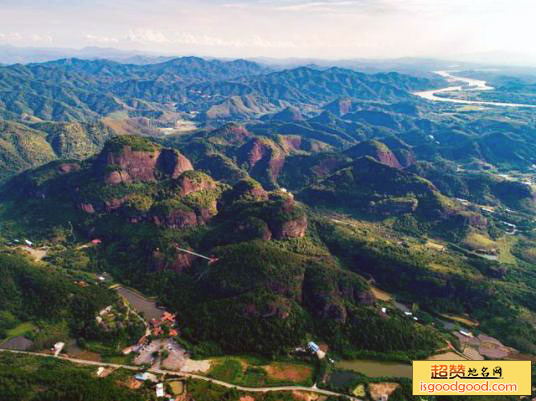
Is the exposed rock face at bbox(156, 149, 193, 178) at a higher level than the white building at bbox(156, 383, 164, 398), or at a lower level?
higher

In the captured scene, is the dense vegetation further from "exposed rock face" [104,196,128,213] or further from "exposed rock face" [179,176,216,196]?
"exposed rock face" [179,176,216,196]

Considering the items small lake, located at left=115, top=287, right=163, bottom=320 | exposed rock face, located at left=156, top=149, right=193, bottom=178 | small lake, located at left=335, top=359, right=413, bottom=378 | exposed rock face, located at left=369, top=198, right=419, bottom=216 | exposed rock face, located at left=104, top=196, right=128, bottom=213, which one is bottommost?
small lake, located at left=335, top=359, right=413, bottom=378

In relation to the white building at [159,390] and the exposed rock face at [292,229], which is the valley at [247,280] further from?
the white building at [159,390]

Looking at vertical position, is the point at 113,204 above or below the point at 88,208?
above

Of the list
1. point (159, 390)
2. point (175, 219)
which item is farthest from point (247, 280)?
point (175, 219)

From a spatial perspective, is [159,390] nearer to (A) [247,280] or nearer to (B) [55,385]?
(B) [55,385]

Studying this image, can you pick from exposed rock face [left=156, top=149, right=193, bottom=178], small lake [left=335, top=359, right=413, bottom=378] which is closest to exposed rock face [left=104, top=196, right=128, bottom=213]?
exposed rock face [left=156, top=149, right=193, bottom=178]

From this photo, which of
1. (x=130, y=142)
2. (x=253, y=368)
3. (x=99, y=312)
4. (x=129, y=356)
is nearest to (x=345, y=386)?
(x=253, y=368)

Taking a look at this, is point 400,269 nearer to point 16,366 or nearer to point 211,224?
point 211,224
